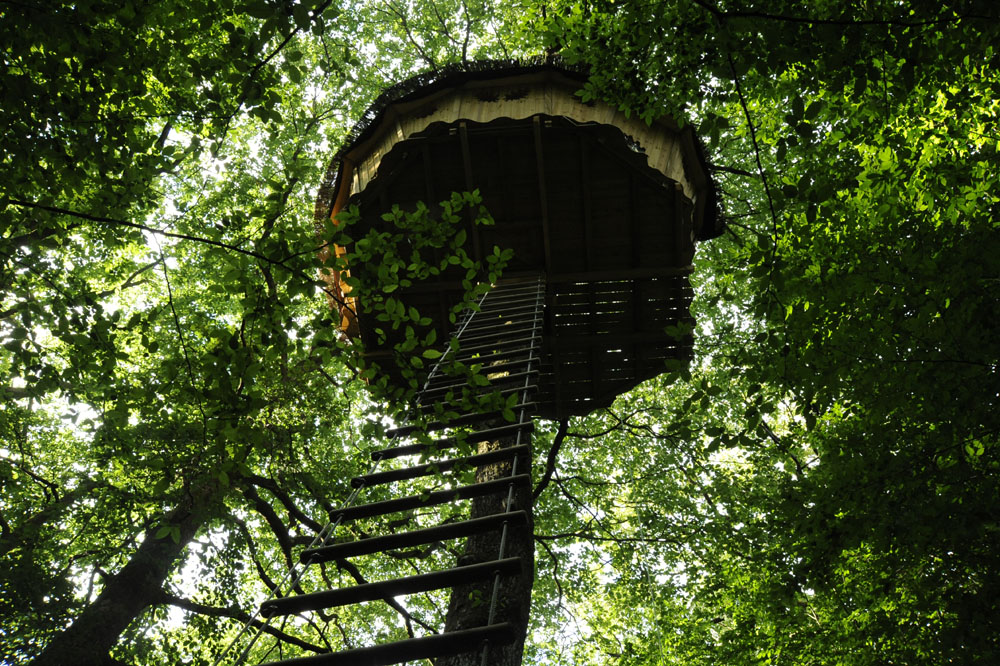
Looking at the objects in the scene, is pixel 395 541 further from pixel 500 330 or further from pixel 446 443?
pixel 500 330

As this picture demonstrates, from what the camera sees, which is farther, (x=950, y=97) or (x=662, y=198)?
(x=662, y=198)

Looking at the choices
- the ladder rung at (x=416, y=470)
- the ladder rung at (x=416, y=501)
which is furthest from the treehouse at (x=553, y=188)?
the ladder rung at (x=416, y=501)

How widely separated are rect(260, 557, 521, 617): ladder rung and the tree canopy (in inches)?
31.9

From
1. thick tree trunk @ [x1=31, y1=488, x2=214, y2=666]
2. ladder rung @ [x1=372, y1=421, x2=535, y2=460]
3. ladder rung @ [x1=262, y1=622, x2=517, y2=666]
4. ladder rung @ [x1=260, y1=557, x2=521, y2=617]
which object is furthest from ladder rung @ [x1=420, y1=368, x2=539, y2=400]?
thick tree trunk @ [x1=31, y1=488, x2=214, y2=666]

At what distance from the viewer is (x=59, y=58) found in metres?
4.16

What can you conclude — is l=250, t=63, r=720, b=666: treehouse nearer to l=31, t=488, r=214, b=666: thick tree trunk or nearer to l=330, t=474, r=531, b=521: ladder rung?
l=330, t=474, r=531, b=521: ladder rung

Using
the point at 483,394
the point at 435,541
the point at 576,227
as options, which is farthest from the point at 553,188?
the point at 435,541

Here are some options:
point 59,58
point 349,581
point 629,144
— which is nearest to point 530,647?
point 349,581

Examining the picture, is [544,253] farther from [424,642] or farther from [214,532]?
[214,532]

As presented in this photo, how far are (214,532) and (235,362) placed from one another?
702 cm

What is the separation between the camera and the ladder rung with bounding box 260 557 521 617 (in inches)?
115

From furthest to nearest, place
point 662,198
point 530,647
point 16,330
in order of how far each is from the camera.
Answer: point 530,647, point 662,198, point 16,330

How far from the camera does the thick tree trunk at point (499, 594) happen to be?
13.9 ft

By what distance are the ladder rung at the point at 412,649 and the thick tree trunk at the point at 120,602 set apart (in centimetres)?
485
